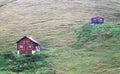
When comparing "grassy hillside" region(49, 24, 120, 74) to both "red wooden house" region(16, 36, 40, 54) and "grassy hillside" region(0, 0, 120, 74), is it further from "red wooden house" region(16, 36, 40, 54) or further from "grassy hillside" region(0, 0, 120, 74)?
"red wooden house" region(16, 36, 40, 54)

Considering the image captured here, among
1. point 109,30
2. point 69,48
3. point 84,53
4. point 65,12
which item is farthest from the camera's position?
point 65,12

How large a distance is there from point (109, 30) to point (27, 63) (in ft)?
84.9

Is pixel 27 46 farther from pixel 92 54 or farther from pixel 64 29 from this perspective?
pixel 64 29

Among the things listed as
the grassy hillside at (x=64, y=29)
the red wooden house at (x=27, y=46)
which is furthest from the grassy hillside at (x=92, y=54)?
the red wooden house at (x=27, y=46)

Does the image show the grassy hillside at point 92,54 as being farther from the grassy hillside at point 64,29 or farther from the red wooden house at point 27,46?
the red wooden house at point 27,46

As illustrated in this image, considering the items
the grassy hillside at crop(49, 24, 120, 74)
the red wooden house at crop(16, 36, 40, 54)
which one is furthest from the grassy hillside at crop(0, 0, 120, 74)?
the red wooden house at crop(16, 36, 40, 54)

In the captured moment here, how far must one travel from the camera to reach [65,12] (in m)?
130

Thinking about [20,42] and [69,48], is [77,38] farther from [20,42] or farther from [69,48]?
[20,42]

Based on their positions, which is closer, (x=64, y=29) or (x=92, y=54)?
(x=92, y=54)

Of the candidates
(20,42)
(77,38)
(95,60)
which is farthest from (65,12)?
(95,60)

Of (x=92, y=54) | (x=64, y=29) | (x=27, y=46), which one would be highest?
(x=92, y=54)

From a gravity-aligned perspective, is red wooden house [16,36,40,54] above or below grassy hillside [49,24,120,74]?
below

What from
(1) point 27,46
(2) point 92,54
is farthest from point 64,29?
(2) point 92,54

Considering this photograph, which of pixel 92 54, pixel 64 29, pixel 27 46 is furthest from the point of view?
pixel 64 29
